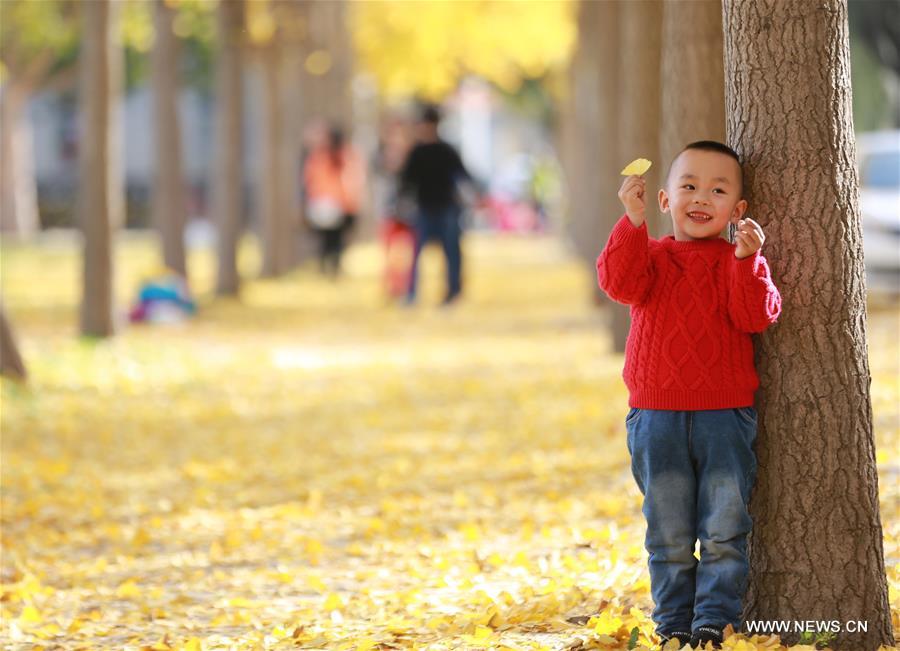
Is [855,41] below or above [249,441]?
above

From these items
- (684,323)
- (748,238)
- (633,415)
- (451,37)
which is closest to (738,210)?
(748,238)

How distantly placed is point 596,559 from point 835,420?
1989 mm

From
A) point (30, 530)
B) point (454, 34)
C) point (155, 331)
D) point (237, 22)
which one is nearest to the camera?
point (30, 530)

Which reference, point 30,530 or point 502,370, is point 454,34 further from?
point 30,530

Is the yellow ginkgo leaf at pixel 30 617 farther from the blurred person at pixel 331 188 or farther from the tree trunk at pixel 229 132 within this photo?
the blurred person at pixel 331 188

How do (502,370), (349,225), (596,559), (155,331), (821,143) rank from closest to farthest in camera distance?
(821,143)
(596,559)
(502,370)
(155,331)
(349,225)

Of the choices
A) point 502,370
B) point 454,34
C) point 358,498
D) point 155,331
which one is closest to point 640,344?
point 358,498

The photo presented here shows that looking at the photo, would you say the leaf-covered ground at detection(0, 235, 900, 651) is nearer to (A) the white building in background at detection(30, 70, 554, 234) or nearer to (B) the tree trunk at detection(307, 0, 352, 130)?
(B) the tree trunk at detection(307, 0, 352, 130)

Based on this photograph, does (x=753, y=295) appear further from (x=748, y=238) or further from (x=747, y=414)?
(x=747, y=414)

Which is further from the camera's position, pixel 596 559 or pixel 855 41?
pixel 855 41

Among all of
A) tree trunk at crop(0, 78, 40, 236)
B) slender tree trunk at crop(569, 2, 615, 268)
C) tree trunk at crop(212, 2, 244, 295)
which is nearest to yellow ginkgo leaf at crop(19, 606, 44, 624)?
slender tree trunk at crop(569, 2, 615, 268)

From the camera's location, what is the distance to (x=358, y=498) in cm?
877

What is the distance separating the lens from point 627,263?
179 inches

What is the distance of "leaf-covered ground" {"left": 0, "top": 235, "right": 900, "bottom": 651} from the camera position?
588 centimetres
